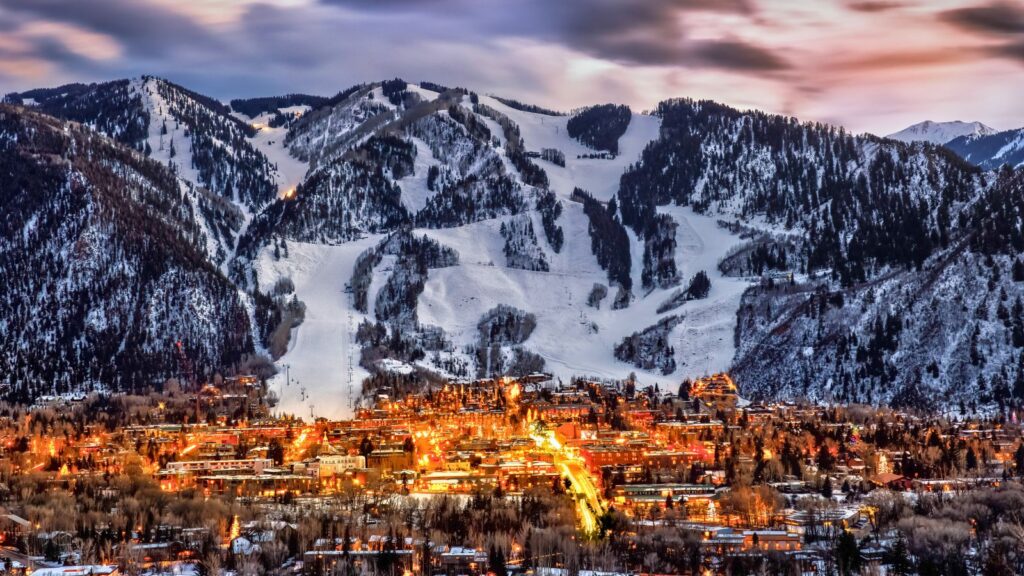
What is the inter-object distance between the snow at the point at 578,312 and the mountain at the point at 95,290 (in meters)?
28.9

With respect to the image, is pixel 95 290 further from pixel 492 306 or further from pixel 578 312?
pixel 578 312

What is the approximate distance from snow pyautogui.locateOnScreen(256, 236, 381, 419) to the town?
683cm

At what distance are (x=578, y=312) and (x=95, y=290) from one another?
6085 cm

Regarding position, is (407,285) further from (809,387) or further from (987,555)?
(987,555)

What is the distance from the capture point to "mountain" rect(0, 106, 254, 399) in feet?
503

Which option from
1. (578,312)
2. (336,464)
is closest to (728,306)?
(578,312)

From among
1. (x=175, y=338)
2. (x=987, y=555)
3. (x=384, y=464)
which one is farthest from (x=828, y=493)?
(x=175, y=338)

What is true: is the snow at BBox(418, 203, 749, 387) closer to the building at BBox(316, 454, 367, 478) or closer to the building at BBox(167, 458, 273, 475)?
the building at BBox(316, 454, 367, 478)

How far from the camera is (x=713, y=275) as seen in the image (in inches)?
7431

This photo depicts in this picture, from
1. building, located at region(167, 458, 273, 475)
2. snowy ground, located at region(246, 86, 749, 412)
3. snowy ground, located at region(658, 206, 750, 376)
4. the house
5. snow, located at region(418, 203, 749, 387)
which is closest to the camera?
the house

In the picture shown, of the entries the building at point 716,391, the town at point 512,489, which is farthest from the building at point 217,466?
the building at point 716,391

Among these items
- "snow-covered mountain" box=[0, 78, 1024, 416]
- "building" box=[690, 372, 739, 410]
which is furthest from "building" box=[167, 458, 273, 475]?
"building" box=[690, 372, 739, 410]

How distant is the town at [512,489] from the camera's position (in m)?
69.4

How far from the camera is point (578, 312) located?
607 feet
